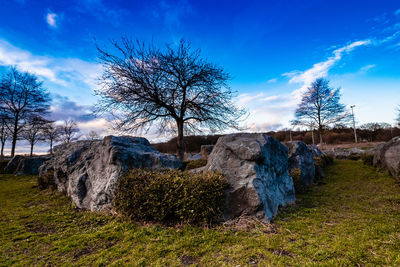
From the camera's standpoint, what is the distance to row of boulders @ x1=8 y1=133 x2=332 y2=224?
4145 millimetres

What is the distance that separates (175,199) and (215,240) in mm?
1143

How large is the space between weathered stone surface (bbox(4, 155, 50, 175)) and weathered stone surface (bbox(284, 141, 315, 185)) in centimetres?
1823

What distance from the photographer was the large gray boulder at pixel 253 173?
4062 mm

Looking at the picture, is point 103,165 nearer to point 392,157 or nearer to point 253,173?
point 253,173

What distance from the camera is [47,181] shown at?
336 inches

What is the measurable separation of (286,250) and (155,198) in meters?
2.57

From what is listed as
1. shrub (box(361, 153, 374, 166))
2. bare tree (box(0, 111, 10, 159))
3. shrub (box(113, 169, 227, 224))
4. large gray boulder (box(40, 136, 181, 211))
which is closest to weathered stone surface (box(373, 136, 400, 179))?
shrub (box(361, 153, 374, 166))

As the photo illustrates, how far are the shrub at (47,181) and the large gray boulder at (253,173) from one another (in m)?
7.70

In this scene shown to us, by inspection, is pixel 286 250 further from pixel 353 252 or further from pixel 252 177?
pixel 252 177

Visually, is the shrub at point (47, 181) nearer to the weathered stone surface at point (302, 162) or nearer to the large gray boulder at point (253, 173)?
the large gray boulder at point (253, 173)

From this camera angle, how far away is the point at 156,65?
9.85m

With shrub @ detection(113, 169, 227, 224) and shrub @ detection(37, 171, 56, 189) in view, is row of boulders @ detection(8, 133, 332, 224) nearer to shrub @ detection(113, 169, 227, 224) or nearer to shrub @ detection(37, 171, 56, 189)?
shrub @ detection(113, 169, 227, 224)

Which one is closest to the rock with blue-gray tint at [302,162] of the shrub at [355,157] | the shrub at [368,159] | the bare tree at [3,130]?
the shrub at [368,159]

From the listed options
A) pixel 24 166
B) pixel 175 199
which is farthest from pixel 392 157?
pixel 24 166
